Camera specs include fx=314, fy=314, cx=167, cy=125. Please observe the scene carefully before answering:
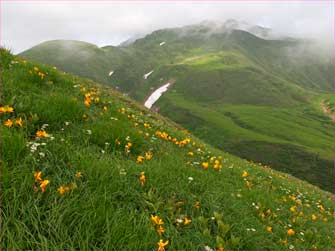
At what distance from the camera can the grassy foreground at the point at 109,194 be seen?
4012mm

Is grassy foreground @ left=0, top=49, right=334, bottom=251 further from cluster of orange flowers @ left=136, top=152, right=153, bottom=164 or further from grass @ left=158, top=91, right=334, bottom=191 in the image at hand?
grass @ left=158, top=91, right=334, bottom=191

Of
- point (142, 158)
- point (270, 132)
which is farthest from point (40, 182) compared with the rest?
point (270, 132)

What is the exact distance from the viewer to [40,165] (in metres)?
5.02

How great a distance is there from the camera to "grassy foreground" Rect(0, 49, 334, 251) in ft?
13.2

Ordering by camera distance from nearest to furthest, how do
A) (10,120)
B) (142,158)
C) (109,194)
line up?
1. (109,194)
2. (10,120)
3. (142,158)

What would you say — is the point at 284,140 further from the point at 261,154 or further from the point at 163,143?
the point at 163,143

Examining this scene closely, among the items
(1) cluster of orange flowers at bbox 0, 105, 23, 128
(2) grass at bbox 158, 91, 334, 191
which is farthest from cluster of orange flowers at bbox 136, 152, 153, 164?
(2) grass at bbox 158, 91, 334, 191

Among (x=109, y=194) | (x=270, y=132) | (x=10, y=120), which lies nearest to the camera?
(x=109, y=194)

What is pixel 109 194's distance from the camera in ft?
15.8

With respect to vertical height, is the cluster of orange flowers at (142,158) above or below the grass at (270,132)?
above

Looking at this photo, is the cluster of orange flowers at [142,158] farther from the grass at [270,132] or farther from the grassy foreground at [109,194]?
the grass at [270,132]

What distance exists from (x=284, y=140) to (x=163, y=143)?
131691mm

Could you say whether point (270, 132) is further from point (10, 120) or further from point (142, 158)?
point (10, 120)

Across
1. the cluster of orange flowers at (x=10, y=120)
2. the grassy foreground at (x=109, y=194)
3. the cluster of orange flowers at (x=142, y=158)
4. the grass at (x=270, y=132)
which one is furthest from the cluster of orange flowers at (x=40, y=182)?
the grass at (x=270, y=132)
